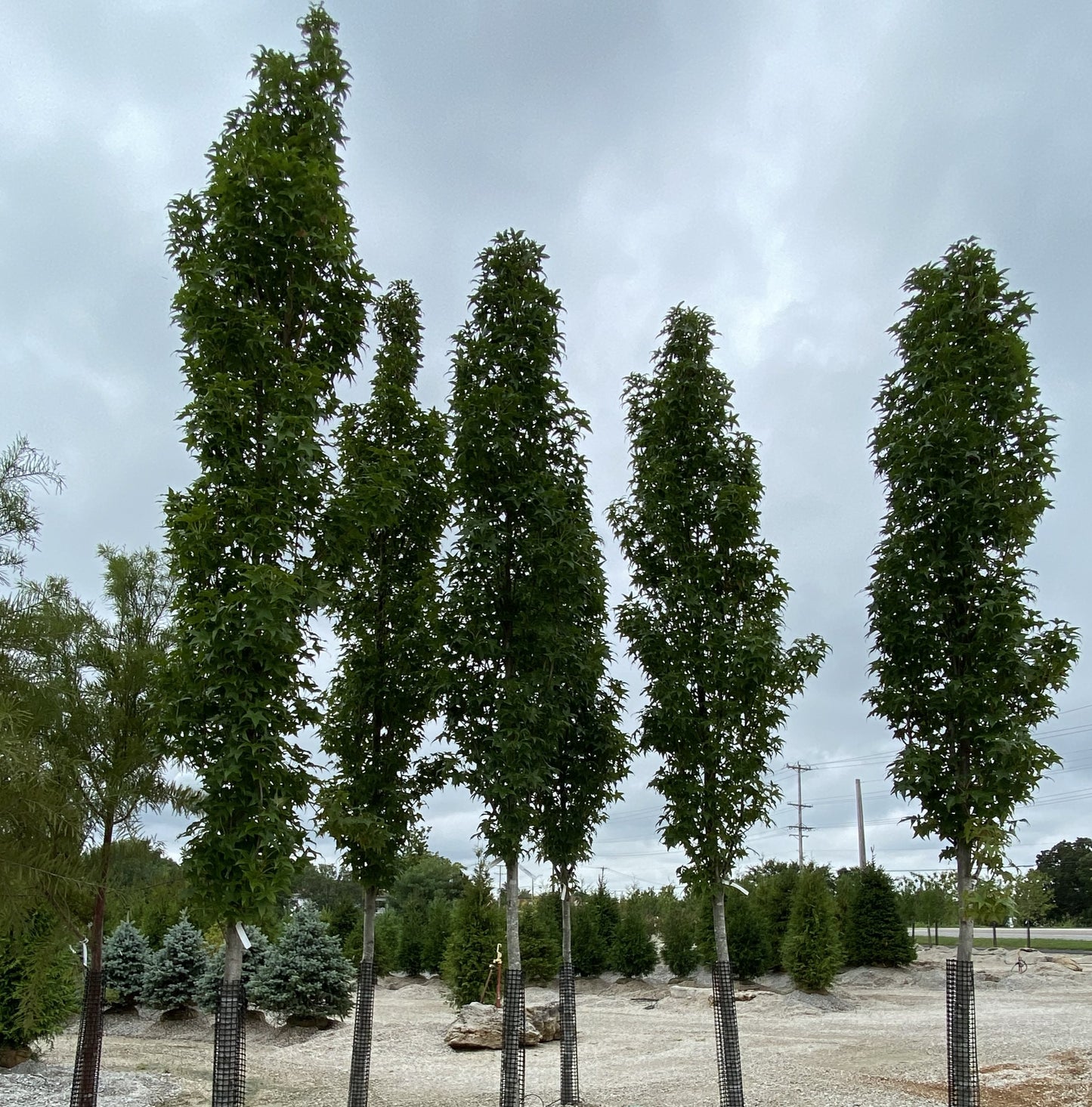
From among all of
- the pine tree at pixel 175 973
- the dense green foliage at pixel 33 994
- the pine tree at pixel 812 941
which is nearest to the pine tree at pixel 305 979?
the pine tree at pixel 175 973

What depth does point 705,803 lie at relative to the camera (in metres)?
9.18

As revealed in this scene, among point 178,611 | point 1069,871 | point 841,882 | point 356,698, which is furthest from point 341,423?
point 1069,871

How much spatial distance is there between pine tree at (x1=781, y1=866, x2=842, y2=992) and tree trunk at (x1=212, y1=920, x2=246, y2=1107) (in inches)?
678

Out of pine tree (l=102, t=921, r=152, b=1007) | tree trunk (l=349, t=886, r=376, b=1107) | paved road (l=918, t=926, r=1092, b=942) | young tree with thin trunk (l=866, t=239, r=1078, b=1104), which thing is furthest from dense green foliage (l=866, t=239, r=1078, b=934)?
paved road (l=918, t=926, r=1092, b=942)

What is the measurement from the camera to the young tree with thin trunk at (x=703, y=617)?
922cm

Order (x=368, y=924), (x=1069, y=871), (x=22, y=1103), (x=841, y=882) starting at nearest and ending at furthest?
(x=368, y=924)
(x=22, y=1103)
(x=841, y=882)
(x=1069, y=871)

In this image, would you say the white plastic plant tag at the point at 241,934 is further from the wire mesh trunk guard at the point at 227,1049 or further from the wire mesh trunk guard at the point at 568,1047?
the wire mesh trunk guard at the point at 568,1047

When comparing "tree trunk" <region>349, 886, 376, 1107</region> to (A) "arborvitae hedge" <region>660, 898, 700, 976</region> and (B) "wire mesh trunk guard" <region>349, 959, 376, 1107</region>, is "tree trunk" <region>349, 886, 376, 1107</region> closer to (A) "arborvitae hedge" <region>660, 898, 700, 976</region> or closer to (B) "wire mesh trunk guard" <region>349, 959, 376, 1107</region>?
(B) "wire mesh trunk guard" <region>349, 959, 376, 1107</region>

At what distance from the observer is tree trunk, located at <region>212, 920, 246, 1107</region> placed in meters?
6.69

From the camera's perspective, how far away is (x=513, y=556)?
941 cm

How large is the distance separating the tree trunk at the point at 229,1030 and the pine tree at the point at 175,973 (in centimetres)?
1302

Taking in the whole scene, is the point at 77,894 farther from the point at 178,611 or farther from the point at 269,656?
the point at 269,656

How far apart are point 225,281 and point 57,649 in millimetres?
4189

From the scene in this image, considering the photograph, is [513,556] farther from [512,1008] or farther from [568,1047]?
[568,1047]
